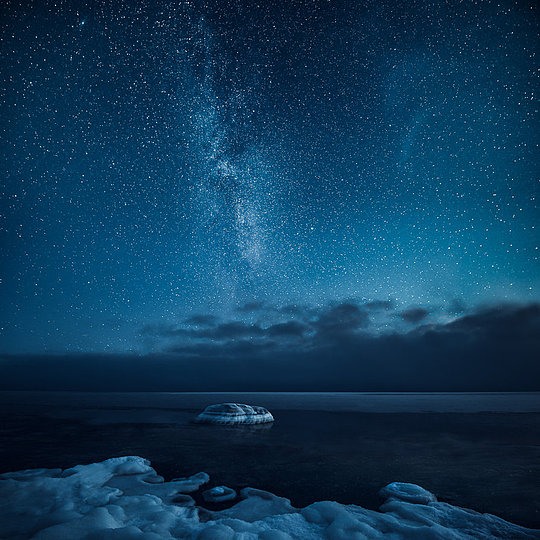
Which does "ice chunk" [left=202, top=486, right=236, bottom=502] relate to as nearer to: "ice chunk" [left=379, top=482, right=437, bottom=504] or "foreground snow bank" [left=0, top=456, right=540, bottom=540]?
"foreground snow bank" [left=0, top=456, right=540, bottom=540]

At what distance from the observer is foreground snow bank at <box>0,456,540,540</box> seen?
25.3 feet

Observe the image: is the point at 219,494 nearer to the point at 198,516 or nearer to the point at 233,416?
the point at 198,516

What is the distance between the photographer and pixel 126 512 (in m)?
9.18

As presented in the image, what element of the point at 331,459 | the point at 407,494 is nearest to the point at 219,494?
the point at 407,494

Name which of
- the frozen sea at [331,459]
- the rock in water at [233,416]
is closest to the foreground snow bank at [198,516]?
the frozen sea at [331,459]

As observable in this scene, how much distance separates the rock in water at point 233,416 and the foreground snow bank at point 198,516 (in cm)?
2234

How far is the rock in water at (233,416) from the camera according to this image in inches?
1294

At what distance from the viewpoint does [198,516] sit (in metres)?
9.06

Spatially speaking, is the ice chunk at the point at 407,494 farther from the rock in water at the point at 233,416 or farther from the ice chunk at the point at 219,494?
the rock in water at the point at 233,416

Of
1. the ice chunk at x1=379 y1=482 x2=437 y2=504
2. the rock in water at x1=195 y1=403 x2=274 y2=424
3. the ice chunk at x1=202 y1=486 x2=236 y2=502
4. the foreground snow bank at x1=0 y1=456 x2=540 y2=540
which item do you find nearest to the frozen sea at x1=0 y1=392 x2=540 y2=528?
the ice chunk at x1=379 y1=482 x2=437 y2=504

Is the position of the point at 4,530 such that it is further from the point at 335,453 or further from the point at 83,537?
the point at 335,453

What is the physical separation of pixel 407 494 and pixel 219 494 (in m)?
6.38

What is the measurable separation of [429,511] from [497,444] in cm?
1680

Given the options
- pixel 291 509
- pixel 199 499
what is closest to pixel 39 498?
pixel 199 499
